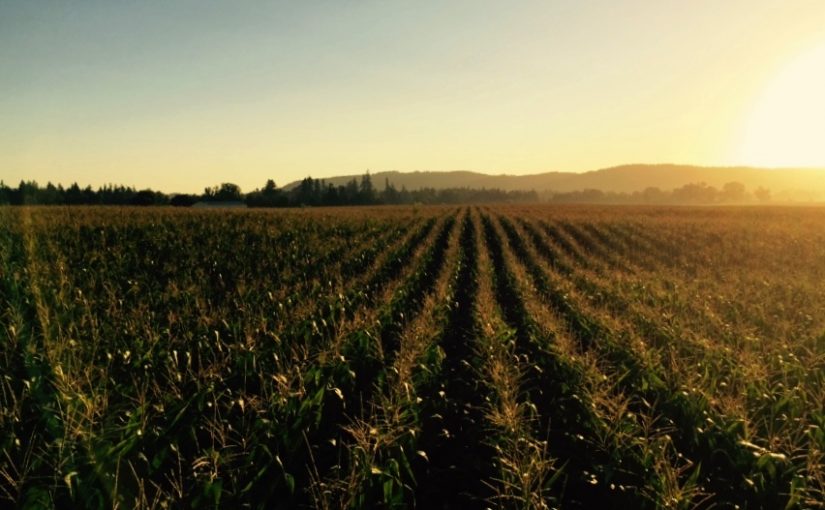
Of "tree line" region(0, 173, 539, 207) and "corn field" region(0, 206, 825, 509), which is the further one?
"tree line" region(0, 173, 539, 207)

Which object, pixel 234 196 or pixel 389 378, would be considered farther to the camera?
pixel 234 196

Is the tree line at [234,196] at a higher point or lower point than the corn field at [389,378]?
higher

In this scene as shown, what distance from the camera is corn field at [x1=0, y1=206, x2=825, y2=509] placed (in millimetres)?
4688

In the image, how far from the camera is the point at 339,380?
7.34 m

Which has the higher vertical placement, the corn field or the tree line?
the tree line

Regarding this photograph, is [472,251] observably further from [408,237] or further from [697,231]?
[697,231]

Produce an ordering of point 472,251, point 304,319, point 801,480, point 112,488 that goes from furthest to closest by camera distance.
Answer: point 472,251
point 304,319
point 801,480
point 112,488

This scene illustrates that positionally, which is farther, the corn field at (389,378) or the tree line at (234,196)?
the tree line at (234,196)

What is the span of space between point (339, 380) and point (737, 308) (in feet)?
36.1

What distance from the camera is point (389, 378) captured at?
7.74 meters

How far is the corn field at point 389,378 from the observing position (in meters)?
4.69

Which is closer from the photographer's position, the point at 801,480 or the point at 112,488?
the point at 112,488

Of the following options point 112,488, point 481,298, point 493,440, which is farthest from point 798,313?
point 112,488

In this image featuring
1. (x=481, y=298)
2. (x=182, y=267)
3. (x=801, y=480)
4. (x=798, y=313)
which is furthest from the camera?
(x=182, y=267)
